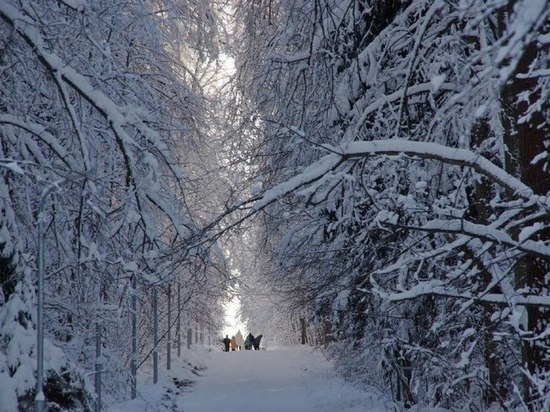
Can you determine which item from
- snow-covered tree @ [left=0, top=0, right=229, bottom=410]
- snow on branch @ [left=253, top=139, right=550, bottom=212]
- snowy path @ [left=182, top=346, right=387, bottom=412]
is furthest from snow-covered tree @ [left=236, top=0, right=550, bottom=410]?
snow-covered tree @ [left=0, top=0, right=229, bottom=410]

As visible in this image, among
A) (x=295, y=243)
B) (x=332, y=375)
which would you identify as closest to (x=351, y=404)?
(x=295, y=243)

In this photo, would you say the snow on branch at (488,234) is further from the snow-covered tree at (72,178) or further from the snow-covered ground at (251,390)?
the snow-covered ground at (251,390)

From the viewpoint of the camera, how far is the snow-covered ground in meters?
15.3

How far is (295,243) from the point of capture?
14484 mm

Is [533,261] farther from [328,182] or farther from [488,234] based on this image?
[328,182]

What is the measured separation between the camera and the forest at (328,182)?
5.56m

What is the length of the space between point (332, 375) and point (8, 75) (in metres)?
16.6

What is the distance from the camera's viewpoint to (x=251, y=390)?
1916 centimetres

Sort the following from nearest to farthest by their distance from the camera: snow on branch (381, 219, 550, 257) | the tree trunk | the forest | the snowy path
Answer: snow on branch (381, 219, 550, 257)
the forest
the tree trunk
the snowy path

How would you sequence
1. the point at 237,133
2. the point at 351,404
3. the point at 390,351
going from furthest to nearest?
the point at 351,404, the point at 237,133, the point at 390,351

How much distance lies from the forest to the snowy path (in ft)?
2.63

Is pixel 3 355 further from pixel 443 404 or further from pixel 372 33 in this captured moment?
pixel 372 33

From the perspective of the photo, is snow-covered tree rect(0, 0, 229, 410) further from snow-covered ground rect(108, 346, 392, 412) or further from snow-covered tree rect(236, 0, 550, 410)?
snow-covered ground rect(108, 346, 392, 412)

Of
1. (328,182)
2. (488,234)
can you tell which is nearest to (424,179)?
(328,182)
